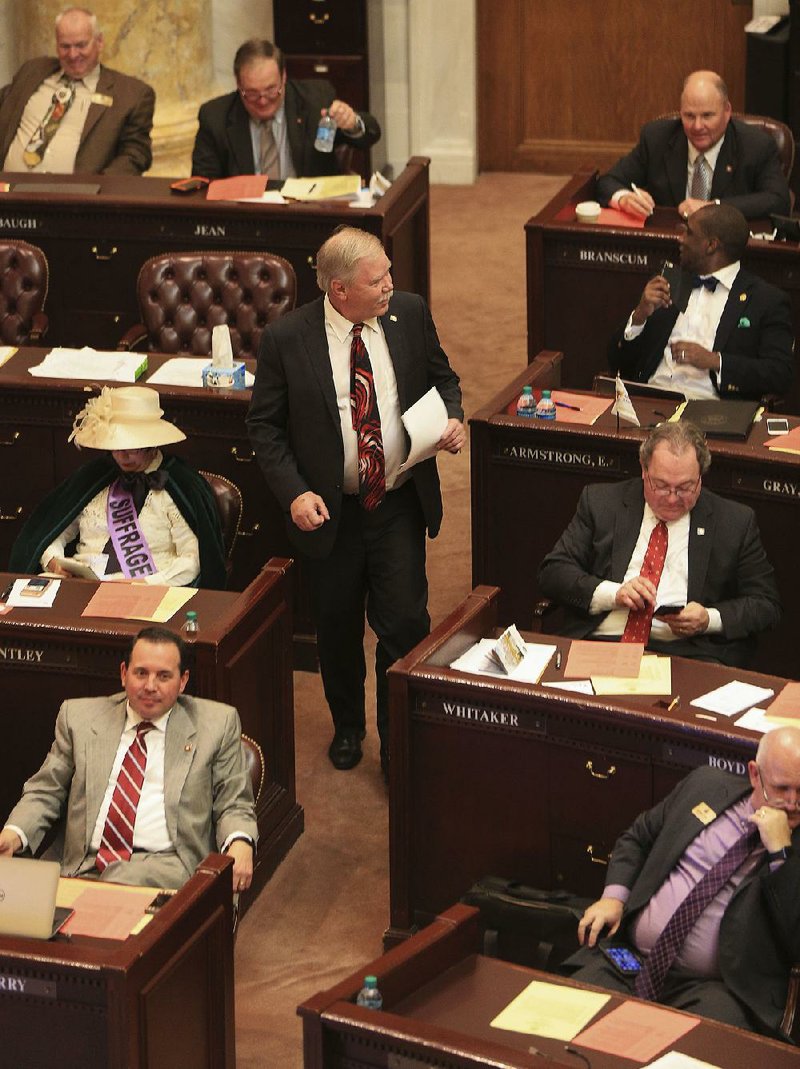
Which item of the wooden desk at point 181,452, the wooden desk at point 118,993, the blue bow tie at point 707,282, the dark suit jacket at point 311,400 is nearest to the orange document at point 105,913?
the wooden desk at point 118,993

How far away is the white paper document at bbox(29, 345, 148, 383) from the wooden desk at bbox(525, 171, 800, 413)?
1811 millimetres

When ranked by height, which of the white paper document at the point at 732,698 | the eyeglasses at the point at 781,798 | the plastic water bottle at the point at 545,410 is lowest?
the white paper document at the point at 732,698

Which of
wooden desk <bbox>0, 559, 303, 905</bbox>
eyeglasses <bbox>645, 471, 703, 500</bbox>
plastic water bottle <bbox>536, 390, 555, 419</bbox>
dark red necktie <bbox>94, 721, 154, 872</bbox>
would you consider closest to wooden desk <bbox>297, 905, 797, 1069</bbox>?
dark red necktie <bbox>94, 721, 154, 872</bbox>

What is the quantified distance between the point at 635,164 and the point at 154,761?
13.7 ft

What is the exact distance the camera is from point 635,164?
8648mm

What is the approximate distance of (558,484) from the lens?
7.06 meters

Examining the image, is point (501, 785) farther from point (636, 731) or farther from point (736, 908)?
point (736, 908)

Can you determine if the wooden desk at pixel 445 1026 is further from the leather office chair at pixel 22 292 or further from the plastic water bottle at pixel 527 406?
the leather office chair at pixel 22 292

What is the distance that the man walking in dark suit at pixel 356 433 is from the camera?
6258mm

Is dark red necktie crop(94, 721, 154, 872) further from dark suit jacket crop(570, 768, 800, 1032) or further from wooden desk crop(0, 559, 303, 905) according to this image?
dark suit jacket crop(570, 768, 800, 1032)

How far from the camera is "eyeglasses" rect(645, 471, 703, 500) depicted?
19.9 ft

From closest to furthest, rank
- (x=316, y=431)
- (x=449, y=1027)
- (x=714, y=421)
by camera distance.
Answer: (x=449, y=1027)
(x=316, y=431)
(x=714, y=421)

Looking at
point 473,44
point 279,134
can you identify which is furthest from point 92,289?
point 473,44

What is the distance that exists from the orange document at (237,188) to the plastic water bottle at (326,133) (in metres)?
0.29
